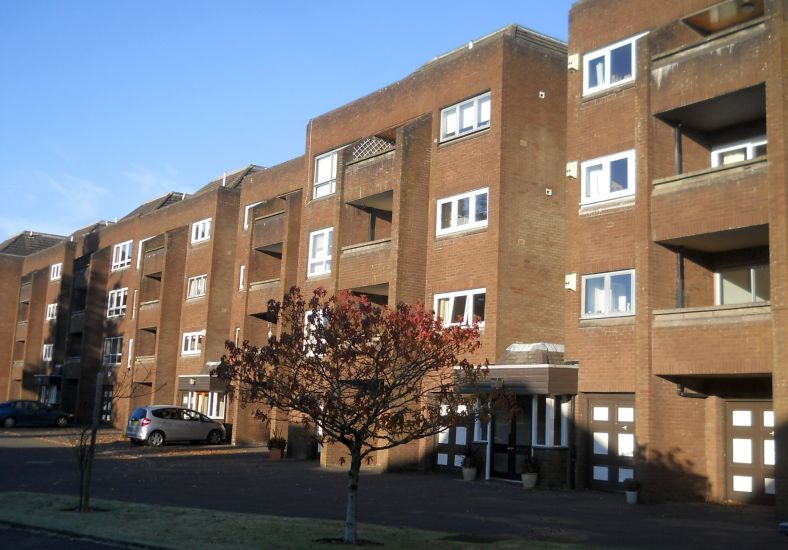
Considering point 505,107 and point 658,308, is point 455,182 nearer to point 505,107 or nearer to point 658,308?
→ point 505,107

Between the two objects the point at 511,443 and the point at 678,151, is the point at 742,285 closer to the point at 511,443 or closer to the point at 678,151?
the point at 678,151

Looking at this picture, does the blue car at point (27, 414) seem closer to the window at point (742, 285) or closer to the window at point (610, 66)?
the window at point (610, 66)

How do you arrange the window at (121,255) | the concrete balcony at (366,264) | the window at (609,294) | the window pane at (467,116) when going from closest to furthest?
the window at (609,294) < the window pane at (467,116) < the concrete balcony at (366,264) < the window at (121,255)

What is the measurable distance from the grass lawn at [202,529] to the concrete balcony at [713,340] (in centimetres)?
731

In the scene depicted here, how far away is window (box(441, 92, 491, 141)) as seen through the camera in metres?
25.7

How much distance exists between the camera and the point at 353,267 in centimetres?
2875

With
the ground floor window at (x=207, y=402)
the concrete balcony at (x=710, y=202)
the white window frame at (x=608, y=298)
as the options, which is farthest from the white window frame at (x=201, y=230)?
the concrete balcony at (x=710, y=202)

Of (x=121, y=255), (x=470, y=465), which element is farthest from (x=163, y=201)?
(x=470, y=465)

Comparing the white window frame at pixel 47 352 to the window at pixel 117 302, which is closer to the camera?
the window at pixel 117 302

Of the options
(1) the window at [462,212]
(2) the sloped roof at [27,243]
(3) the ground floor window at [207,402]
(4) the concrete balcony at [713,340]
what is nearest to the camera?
(4) the concrete balcony at [713,340]

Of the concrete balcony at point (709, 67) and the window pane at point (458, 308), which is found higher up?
the concrete balcony at point (709, 67)

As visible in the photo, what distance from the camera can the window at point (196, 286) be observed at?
42.5 m

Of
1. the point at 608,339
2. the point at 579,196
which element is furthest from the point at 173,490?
the point at 579,196

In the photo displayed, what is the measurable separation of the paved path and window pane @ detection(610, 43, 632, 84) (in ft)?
33.0
